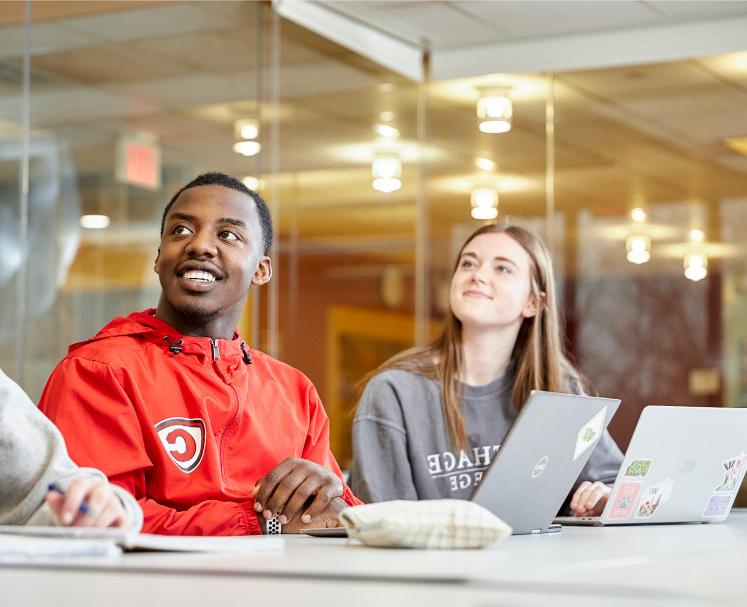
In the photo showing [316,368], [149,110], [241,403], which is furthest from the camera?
[316,368]

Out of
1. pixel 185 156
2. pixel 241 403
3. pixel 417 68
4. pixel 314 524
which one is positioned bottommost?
pixel 314 524

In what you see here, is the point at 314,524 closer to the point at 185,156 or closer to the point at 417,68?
the point at 185,156

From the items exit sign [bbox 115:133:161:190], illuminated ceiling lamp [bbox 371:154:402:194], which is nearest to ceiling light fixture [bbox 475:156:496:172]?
illuminated ceiling lamp [bbox 371:154:402:194]

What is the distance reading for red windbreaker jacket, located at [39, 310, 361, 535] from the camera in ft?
6.86

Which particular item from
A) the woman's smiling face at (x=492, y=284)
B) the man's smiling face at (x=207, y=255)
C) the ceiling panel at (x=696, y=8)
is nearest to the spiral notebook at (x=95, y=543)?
the man's smiling face at (x=207, y=255)

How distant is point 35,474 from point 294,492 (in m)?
0.58

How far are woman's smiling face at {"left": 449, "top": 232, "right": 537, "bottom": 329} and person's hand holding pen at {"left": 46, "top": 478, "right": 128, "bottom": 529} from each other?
1.84m

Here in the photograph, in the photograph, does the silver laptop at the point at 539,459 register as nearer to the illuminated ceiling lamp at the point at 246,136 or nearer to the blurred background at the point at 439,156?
the blurred background at the point at 439,156

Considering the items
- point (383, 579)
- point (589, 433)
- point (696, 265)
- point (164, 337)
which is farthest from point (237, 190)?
point (696, 265)

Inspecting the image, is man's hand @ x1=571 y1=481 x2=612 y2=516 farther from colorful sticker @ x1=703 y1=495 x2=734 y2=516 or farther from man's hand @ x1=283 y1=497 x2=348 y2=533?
man's hand @ x1=283 y1=497 x2=348 y2=533

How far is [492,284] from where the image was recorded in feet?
11.0

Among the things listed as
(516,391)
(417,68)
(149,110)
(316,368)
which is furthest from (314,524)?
(417,68)

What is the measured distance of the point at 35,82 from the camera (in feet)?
15.1

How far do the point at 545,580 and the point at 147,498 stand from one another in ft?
3.78
